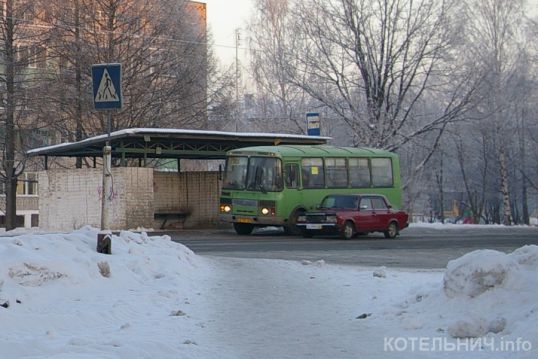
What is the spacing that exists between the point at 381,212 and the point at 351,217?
154 centimetres

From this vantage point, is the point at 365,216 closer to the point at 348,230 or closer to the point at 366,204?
the point at 366,204

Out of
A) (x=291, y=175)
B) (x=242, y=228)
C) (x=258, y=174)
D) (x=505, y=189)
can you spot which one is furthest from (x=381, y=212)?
(x=505, y=189)

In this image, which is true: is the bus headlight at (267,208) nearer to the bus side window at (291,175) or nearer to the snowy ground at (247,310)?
the bus side window at (291,175)

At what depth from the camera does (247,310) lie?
984cm

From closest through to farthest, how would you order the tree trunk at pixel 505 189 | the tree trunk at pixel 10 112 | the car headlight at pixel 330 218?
the car headlight at pixel 330 218 < the tree trunk at pixel 10 112 < the tree trunk at pixel 505 189

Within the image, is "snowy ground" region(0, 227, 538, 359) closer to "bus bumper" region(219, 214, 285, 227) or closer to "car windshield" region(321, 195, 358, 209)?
"car windshield" region(321, 195, 358, 209)

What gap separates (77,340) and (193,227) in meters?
25.5

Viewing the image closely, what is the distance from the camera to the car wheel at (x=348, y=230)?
24.6 metres

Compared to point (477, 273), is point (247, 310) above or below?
below

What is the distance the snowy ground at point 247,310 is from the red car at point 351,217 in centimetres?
1218

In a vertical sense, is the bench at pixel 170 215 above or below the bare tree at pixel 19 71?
below

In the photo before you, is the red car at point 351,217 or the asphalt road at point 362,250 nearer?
the asphalt road at point 362,250

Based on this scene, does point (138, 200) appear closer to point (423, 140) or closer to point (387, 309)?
point (387, 309)

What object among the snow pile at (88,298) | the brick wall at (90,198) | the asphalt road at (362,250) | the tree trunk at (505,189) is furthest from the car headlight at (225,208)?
the tree trunk at (505,189)
